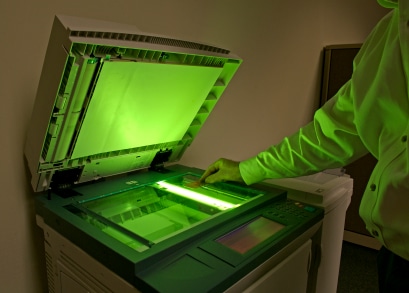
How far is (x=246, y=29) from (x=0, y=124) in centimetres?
134

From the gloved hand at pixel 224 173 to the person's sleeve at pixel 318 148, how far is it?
33 mm

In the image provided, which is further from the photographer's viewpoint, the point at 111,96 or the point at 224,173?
the point at 224,173

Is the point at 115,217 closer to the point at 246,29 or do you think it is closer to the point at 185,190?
the point at 185,190

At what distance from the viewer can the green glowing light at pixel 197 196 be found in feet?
3.45

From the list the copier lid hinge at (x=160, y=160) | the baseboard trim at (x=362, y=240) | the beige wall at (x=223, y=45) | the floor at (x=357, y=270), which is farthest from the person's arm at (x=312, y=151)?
the baseboard trim at (x=362, y=240)

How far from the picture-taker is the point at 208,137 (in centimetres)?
171

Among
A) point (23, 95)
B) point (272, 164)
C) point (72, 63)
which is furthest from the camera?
point (272, 164)

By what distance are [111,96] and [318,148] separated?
660 mm

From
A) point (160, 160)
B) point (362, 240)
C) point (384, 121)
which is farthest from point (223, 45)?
point (362, 240)

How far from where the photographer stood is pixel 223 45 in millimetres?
1676

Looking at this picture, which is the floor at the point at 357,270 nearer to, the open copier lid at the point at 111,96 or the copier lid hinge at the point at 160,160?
the copier lid hinge at the point at 160,160

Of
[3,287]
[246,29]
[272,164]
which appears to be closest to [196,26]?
[246,29]

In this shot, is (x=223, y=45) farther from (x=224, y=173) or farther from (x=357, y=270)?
(x=357, y=270)

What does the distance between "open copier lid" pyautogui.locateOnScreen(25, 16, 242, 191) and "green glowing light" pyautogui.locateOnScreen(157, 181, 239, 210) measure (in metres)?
0.15
